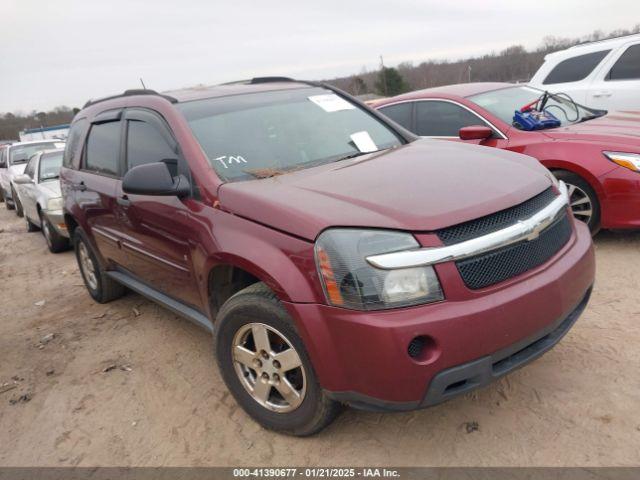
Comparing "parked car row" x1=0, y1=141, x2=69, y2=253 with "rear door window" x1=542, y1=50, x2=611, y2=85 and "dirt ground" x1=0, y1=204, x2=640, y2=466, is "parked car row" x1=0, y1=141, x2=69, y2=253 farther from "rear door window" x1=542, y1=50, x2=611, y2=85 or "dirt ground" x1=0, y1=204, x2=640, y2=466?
"rear door window" x1=542, y1=50, x2=611, y2=85

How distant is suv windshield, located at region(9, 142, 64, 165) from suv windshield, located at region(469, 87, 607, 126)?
35.4ft

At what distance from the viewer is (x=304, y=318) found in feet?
7.28

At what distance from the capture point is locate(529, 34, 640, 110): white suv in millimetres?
6938

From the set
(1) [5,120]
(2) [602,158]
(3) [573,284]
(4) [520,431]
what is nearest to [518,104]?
(2) [602,158]

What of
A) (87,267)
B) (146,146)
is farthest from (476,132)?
(87,267)

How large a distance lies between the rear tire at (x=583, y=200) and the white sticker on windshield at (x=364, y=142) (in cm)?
221

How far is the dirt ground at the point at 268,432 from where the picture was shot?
2461mm

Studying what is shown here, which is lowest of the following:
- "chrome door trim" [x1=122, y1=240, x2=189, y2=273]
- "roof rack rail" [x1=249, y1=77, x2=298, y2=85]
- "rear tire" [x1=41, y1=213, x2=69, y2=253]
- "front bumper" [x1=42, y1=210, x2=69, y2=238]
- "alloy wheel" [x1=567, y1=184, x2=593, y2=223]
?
"rear tire" [x1=41, y1=213, x2=69, y2=253]

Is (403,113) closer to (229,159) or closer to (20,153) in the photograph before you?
(229,159)

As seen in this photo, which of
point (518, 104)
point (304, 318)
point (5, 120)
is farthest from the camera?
point (5, 120)

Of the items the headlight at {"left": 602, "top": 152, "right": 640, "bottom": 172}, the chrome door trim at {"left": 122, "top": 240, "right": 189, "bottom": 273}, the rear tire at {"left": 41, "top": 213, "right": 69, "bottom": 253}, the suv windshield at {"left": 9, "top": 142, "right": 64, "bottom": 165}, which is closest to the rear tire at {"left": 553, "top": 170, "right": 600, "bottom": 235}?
the headlight at {"left": 602, "top": 152, "right": 640, "bottom": 172}

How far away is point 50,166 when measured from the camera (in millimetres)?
8484

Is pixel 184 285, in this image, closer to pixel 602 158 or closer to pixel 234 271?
pixel 234 271

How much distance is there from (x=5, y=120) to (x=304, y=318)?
89262mm
